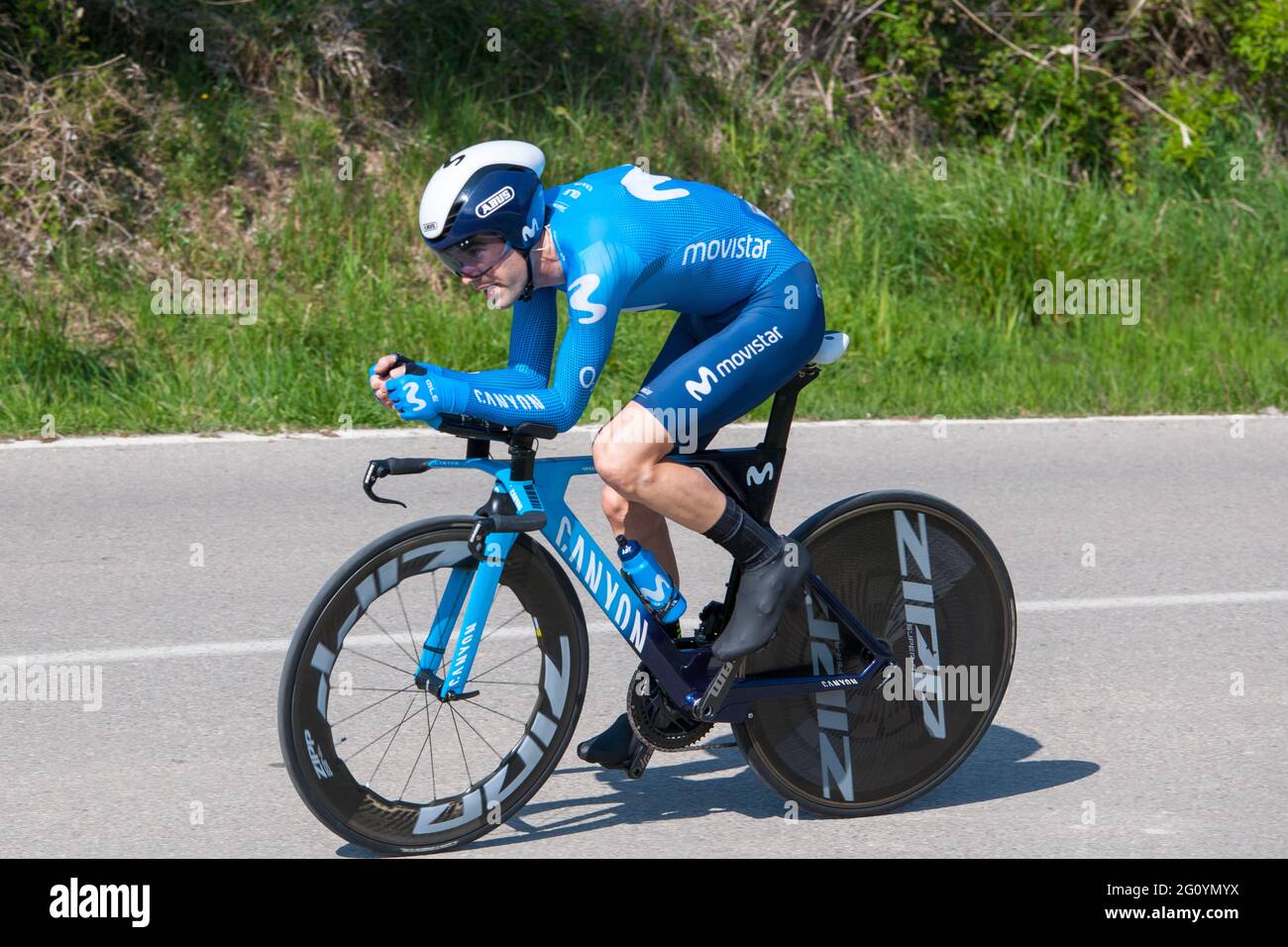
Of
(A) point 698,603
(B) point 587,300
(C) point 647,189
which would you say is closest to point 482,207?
(B) point 587,300

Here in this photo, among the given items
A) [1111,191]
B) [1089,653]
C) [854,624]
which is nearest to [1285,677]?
[1089,653]

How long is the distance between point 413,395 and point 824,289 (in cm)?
778

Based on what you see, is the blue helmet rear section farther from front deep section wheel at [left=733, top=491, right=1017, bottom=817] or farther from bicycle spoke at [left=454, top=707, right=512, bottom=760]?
bicycle spoke at [left=454, top=707, right=512, bottom=760]

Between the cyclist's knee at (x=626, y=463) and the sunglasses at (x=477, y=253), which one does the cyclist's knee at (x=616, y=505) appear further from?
the sunglasses at (x=477, y=253)

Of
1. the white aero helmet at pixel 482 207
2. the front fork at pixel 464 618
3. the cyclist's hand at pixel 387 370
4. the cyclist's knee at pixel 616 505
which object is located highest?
the white aero helmet at pixel 482 207

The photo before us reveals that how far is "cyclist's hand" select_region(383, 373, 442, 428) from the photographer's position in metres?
3.91

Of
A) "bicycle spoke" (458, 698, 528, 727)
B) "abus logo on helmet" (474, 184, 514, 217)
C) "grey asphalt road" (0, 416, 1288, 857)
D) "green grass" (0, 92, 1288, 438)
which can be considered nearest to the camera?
"abus logo on helmet" (474, 184, 514, 217)

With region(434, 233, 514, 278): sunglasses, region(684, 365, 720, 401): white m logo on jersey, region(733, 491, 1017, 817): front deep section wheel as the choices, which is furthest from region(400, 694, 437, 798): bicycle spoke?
region(434, 233, 514, 278): sunglasses

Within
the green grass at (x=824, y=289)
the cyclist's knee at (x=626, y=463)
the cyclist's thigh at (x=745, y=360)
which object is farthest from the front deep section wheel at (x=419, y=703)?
the green grass at (x=824, y=289)

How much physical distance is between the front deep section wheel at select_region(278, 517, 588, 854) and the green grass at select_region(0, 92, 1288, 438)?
170 inches

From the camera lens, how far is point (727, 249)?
14.4 feet

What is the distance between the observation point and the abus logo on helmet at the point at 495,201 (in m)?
4.02

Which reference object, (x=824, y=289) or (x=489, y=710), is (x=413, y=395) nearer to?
(x=489, y=710)

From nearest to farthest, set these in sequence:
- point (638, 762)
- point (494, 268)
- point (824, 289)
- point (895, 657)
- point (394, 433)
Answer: point (494, 268)
point (638, 762)
point (895, 657)
point (394, 433)
point (824, 289)
